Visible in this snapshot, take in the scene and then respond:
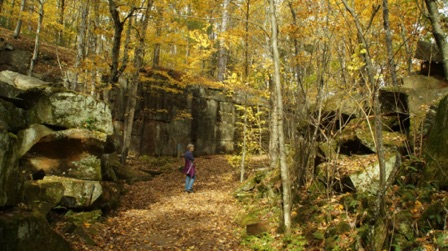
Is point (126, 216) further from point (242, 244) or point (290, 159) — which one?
point (290, 159)

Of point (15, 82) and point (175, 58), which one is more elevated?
point (175, 58)

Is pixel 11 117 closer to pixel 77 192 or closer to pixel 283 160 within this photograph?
pixel 77 192

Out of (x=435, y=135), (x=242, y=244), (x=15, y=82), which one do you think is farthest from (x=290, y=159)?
(x=15, y=82)

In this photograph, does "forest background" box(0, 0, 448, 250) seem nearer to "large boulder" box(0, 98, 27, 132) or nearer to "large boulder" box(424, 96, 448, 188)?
"large boulder" box(424, 96, 448, 188)

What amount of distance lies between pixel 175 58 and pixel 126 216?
676 inches

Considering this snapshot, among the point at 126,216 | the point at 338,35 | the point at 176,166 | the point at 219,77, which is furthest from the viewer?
the point at 219,77

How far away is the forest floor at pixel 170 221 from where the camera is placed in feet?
21.2

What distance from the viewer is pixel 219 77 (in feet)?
66.0

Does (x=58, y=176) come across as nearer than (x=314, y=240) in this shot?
No

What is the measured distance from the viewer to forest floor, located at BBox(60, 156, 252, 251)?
6449 mm

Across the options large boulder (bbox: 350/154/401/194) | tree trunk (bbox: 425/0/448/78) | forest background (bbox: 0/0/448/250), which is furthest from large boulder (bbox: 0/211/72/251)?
tree trunk (bbox: 425/0/448/78)

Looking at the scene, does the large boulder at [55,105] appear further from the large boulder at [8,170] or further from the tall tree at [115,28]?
the large boulder at [8,170]

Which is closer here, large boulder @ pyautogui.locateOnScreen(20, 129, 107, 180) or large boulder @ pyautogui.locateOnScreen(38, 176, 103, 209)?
large boulder @ pyautogui.locateOnScreen(38, 176, 103, 209)

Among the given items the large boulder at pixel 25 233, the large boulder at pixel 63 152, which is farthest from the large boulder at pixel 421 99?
the large boulder at pixel 63 152
